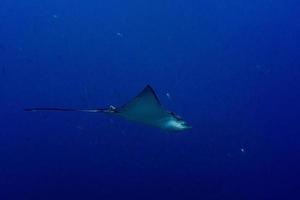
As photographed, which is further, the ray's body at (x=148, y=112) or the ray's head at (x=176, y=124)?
the ray's head at (x=176, y=124)

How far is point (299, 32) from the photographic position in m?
11.4

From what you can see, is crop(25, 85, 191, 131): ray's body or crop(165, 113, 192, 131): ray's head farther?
crop(165, 113, 192, 131): ray's head

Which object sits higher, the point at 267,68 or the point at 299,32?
the point at 299,32

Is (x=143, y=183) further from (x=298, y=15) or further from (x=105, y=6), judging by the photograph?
(x=298, y=15)

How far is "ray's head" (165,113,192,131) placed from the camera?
3.39m

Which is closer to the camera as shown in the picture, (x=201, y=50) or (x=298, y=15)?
(x=298, y=15)

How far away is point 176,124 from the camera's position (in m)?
3.48

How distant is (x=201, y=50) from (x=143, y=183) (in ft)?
14.1

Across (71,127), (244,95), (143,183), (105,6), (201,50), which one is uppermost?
(105,6)

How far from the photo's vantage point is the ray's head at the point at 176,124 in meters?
3.39

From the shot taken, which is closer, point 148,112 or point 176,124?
point 148,112

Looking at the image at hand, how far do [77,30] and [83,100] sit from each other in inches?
79.9

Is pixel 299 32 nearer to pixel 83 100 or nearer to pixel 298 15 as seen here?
pixel 298 15

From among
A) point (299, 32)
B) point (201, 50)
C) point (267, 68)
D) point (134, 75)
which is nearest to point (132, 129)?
point (134, 75)
